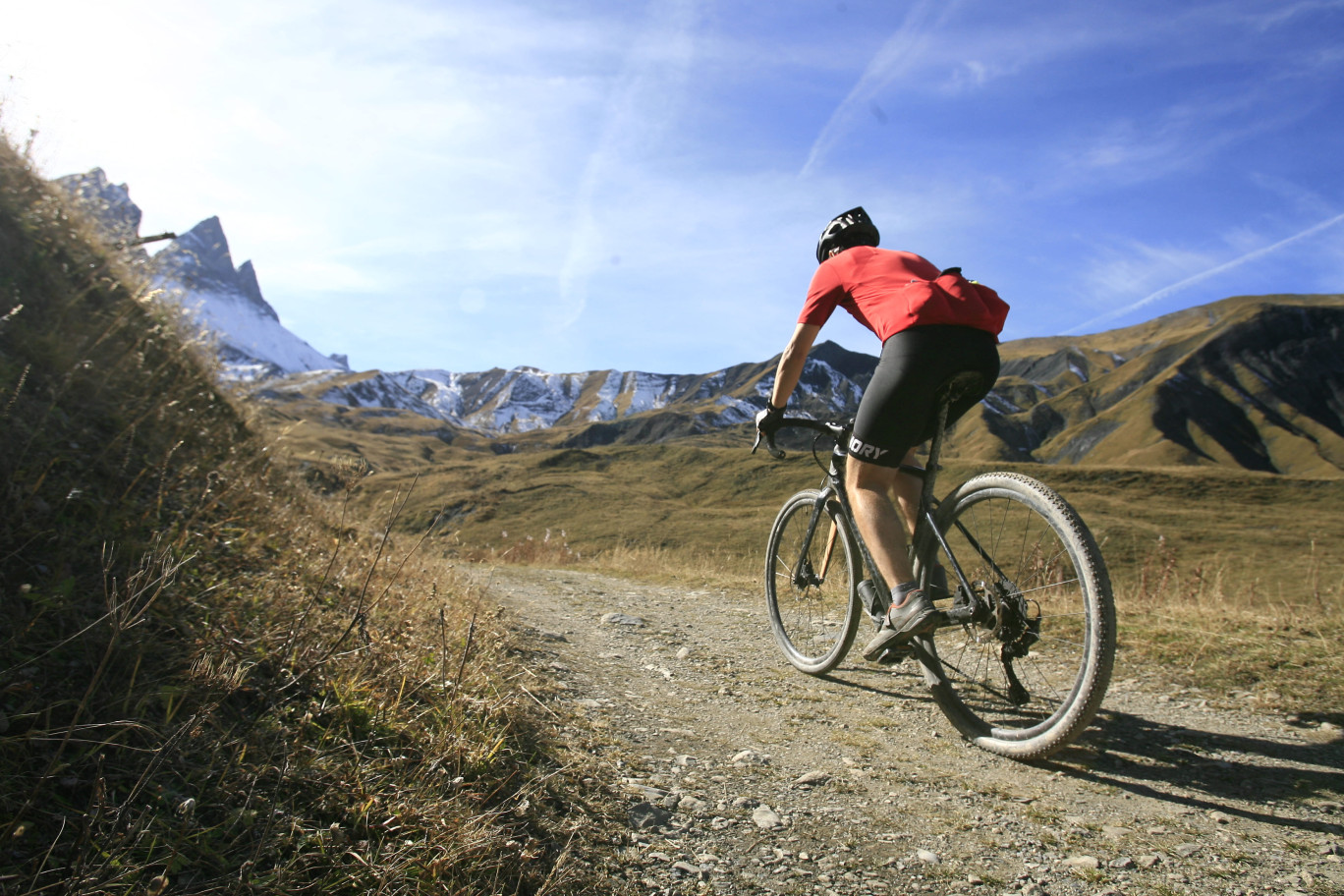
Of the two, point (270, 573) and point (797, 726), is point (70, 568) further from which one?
point (797, 726)

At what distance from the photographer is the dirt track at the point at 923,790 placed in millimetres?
2176

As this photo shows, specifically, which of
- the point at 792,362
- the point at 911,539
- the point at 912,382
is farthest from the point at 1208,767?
the point at 792,362

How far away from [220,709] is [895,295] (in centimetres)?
341

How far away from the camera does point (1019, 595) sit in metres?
3.24

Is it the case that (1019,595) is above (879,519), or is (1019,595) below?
below

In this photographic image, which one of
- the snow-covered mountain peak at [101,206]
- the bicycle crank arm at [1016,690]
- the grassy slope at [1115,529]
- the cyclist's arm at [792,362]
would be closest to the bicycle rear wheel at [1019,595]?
the bicycle crank arm at [1016,690]

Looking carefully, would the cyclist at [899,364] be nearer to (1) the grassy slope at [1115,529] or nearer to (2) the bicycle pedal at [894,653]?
(2) the bicycle pedal at [894,653]

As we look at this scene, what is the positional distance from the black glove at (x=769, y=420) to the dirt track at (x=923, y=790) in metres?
1.66

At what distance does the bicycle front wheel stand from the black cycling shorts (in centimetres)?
103

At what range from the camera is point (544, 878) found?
193 cm

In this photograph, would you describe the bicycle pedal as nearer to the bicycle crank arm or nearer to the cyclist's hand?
the bicycle crank arm

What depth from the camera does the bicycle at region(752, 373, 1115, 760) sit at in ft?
9.58

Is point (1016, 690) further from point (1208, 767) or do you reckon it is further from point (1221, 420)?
point (1221, 420)

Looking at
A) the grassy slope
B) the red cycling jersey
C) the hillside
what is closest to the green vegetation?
the grassy slope
